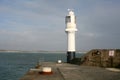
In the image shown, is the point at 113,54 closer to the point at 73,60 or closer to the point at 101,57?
the point at 101,57

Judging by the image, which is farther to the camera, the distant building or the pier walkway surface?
the distant building

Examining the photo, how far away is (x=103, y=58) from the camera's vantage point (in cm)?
3006

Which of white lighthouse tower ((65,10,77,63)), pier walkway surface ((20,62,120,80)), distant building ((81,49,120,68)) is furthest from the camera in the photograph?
white lighthouse tower ((65,10,77,63))

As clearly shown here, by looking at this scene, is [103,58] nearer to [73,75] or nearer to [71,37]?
[71,37]

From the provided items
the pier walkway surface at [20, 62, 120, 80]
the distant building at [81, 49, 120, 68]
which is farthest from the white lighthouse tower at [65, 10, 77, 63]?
the pier walkway surface at [20, 62, 120, 80]

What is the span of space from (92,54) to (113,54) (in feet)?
9.35

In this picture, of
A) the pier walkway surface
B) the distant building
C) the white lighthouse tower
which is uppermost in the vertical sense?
the white lighthouse tower

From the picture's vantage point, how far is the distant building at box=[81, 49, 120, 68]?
29.1 m

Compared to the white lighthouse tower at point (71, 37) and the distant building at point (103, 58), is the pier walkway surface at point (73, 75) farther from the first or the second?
the white lighthouse tower at point (71, 37)

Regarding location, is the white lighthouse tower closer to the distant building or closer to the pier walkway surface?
the distant building

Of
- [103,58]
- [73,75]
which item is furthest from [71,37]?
[73,75]

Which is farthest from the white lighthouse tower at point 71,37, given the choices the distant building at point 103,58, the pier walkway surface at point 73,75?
the pier walkway surface at point 73,75

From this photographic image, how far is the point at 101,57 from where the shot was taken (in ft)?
99.1

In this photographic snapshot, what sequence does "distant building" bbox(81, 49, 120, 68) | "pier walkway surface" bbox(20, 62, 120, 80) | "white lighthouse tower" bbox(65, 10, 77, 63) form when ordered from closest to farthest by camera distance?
"pier walkway surface" bbox(20, 62, 120, 80), "distant building" bbox(81, 49, 120, 68), "white lighthouse tower" bbox(65, 10, 77, 63)
